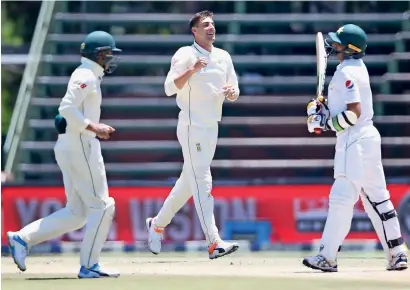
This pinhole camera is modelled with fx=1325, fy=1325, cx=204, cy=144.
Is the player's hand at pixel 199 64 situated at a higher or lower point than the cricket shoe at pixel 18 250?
higher

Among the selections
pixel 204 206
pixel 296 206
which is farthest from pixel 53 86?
pixel 204 206

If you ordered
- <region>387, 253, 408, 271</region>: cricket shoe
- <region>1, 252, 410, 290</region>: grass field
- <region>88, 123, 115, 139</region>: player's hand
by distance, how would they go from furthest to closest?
<region>387, 253, 408, 271</region>: cricket shoe
<region>88, 123, 115, 139</region>: player's hand
<region>1, 252, 410, 290</region>: grass field

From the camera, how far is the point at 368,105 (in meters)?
9.84

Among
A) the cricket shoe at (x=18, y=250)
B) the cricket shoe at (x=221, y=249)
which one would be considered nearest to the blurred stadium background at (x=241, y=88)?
the cricket shoe at (x=221, y=249)

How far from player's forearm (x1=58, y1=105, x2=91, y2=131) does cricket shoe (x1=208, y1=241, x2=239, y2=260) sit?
1.57 meters

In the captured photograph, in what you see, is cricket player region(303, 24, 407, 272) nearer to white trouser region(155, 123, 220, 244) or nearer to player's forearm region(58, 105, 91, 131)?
white trouser region(155, 123, 220, 244)

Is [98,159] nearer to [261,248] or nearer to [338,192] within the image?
[338,192]

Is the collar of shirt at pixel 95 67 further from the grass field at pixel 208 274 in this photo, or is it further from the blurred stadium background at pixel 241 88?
the blurred stadium background at pixel 241 88

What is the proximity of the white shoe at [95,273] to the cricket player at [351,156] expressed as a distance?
140cm

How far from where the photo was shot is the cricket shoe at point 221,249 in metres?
10.2

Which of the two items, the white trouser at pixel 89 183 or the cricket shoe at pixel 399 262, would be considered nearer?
the white trouser at pixel 89 183

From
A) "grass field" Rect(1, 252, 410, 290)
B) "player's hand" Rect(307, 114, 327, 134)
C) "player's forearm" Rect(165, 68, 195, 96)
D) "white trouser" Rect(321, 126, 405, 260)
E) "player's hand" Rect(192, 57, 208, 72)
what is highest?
"player's hand" Rect(192, 57, 208, 72)

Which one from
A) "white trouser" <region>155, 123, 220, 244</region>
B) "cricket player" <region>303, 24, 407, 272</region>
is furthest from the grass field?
"white trouser" <region>155, 123, 220, 244</region>

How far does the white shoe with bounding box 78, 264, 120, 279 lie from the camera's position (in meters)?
9.41
